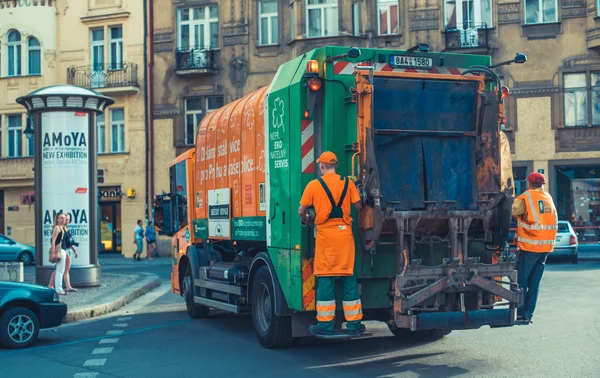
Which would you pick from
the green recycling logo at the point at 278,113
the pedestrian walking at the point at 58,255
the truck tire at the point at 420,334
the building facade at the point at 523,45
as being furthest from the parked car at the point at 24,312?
the building facade at the point at 523,45

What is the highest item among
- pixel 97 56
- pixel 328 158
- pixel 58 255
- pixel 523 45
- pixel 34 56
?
pixel 34 56

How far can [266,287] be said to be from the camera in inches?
387

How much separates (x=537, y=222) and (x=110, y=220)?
28391mm

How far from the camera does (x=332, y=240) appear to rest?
333 inches

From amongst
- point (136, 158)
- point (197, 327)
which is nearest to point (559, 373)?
point (197, 327)

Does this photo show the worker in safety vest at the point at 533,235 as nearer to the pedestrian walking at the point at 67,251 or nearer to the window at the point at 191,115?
the pedestrian walking at the point at 67,251

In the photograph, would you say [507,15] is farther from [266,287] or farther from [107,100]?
[266,287]

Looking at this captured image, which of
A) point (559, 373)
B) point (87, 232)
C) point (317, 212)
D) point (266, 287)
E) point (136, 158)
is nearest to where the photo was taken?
point (559, 373)

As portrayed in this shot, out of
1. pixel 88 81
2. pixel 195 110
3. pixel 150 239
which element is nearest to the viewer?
pixel 150 239

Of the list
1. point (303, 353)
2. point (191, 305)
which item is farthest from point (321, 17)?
point (303, 353)

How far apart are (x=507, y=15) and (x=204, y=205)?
70.0 ft

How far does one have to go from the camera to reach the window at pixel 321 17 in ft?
105

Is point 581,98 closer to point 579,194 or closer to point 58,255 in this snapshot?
point 579,194

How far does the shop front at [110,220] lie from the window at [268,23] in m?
8.90
